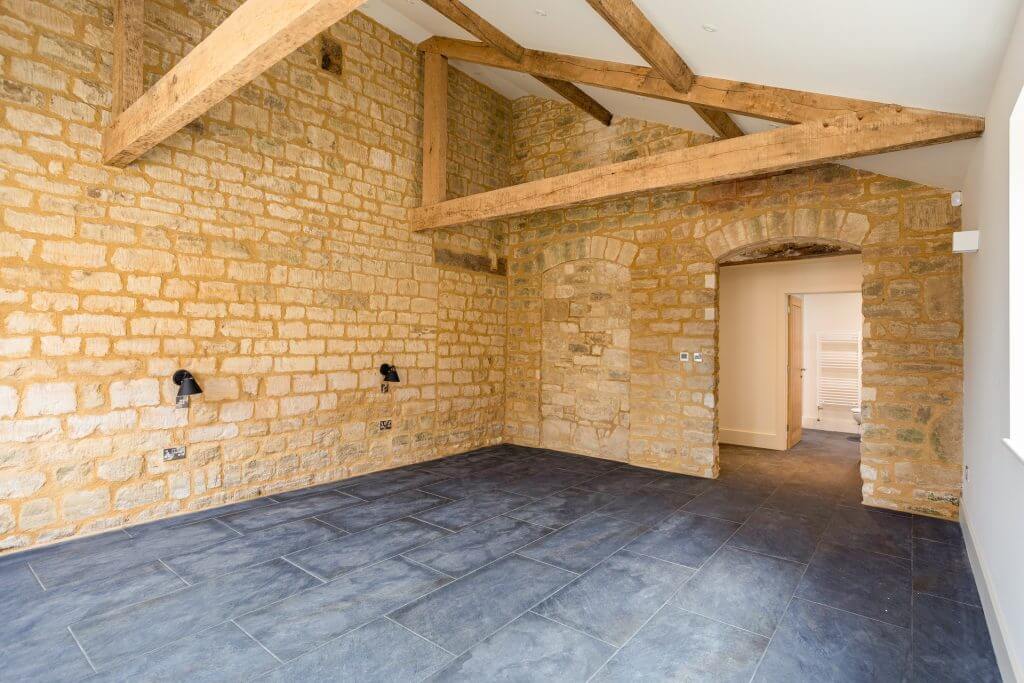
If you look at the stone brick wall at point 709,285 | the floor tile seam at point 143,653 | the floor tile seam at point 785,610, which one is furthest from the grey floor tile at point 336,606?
the stone brick wall at point 709,285

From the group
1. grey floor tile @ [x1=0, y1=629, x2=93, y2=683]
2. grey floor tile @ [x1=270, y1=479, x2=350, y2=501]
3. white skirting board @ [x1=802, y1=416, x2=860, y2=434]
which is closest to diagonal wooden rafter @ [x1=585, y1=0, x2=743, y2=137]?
grey floor tile @ [x1=0, y1=629, x2=93, y2=683]

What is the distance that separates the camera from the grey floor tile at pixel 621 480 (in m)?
4.71

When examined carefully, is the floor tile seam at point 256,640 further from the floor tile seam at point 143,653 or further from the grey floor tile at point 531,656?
the grey floor tile at point 531,656

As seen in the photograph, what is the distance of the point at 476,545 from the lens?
10.9 feet

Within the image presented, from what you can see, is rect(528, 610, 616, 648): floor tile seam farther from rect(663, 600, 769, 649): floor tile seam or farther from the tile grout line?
the tile grout line

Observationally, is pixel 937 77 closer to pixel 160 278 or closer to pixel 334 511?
pixel 334 511

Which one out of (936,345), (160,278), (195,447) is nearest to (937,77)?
(936,345)

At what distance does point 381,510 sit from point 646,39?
3.91 meters

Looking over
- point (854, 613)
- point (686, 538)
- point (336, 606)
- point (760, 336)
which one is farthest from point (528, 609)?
point (760, 336)

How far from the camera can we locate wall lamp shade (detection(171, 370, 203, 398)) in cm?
365

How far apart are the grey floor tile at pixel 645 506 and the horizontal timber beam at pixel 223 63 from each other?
3.66 meters

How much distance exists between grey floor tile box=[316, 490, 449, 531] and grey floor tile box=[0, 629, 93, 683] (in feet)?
5.23

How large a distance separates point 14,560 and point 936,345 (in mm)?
6606

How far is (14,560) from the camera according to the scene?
3.05 m
